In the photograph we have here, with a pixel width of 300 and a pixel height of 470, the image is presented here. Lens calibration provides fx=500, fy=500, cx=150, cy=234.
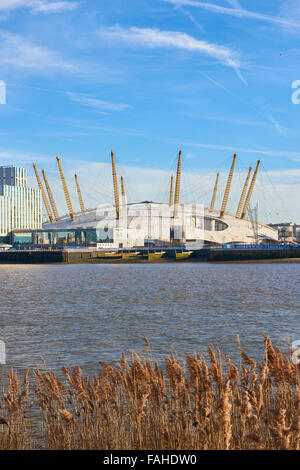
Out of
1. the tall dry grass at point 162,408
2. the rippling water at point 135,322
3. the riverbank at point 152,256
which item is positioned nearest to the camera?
the tall dry grass at point 162,408

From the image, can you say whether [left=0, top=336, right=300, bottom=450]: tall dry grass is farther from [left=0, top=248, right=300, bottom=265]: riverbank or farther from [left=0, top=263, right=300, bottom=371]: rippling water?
[left=0, top=248, right=300, bottom=265]: riverbank

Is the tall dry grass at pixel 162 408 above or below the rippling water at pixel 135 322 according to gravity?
above

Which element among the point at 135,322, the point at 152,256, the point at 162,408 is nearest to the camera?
the point at 162,408

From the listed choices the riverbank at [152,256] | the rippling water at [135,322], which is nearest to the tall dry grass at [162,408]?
the rippling water at [135,322]

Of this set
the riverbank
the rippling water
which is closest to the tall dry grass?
the rippling water

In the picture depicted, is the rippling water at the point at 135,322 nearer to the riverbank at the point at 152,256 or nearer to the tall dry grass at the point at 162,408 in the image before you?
the tall dry grass at the point at 162,408

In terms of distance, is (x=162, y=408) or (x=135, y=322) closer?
(x=162, y=408)

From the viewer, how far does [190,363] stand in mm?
12297

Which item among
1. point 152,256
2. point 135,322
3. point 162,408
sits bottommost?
point 135,322

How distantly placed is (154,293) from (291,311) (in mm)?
21854

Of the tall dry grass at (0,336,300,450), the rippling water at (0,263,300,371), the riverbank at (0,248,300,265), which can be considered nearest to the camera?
the tall dry grass at (0,336,300,450)

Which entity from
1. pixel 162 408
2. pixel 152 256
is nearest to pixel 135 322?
pixel 162 408

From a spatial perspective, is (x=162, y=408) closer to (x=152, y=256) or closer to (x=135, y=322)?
(x=135, y=322)
